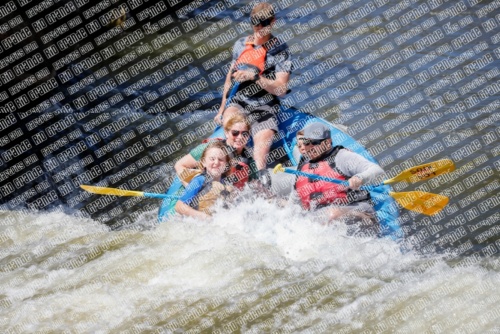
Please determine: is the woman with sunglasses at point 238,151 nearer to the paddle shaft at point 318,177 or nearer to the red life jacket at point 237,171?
the red life jacket at point 237,171

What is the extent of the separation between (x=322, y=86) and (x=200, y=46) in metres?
2.26

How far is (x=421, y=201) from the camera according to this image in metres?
5.64

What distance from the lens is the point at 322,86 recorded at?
902 cm

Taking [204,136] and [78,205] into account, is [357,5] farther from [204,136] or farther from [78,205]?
[78,205]

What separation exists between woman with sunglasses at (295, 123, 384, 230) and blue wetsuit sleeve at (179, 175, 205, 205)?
2.48ft

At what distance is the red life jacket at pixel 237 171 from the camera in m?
5.66

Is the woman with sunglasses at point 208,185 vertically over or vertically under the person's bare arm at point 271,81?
under

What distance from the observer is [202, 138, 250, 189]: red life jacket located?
5664 millimetres

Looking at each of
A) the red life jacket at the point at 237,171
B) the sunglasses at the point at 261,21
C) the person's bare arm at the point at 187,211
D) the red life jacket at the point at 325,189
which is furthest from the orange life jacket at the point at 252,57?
the person's bare arm at the point at 187,211

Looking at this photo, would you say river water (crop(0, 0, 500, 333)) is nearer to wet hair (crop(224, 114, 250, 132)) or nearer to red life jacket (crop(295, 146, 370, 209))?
red life jacket (crop(295, 146, 370, 209))

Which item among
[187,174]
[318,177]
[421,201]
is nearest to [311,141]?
[318,177]

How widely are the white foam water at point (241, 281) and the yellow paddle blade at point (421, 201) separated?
1.14 ft

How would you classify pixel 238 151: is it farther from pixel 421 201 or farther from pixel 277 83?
pixel 421 201

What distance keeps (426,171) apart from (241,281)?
5.29ft
